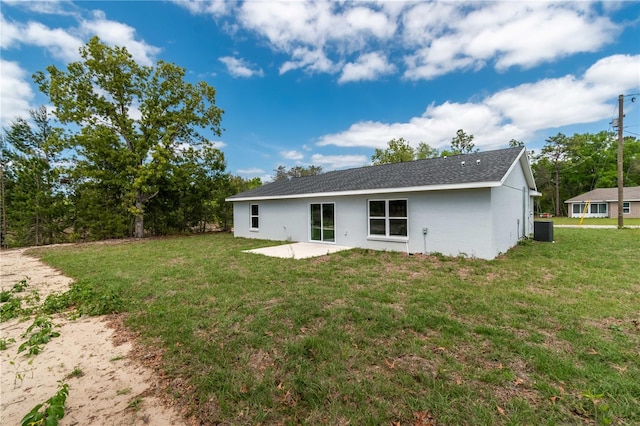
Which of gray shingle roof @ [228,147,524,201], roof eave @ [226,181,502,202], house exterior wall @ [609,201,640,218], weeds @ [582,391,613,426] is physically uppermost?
gray shingle roof @ [228,147,524,201]

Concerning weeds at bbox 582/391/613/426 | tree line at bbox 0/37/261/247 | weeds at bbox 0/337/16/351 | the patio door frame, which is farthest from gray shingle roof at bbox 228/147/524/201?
weeds at bbox 0/337/16/351

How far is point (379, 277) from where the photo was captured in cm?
568

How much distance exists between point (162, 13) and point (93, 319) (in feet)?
33.6

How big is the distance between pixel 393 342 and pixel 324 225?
788cm

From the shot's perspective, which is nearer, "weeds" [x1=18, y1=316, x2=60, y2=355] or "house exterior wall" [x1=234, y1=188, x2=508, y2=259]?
"weeds" [x1=18, y1=316, x2=60, y2=355]

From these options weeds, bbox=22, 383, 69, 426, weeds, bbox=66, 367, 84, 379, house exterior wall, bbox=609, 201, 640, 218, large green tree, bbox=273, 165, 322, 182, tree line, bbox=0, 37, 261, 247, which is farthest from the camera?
large green tree, bbox=273, 165, 322, 182

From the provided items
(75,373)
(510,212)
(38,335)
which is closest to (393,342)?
(75,373)

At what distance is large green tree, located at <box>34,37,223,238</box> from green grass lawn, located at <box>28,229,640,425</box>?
959cm

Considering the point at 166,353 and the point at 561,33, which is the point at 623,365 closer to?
the point at 166,353

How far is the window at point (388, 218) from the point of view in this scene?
8.65 metres

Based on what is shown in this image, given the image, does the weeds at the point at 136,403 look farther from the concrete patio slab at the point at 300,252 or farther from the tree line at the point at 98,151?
the tree line at the point at 98,151

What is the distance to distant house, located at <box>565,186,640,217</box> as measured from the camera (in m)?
26.1

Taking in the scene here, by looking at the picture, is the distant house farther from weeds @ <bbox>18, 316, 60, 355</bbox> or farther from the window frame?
weeds @ <bbox>18, 316, 60, 355</bbox>

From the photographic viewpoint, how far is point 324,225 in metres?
10.8
